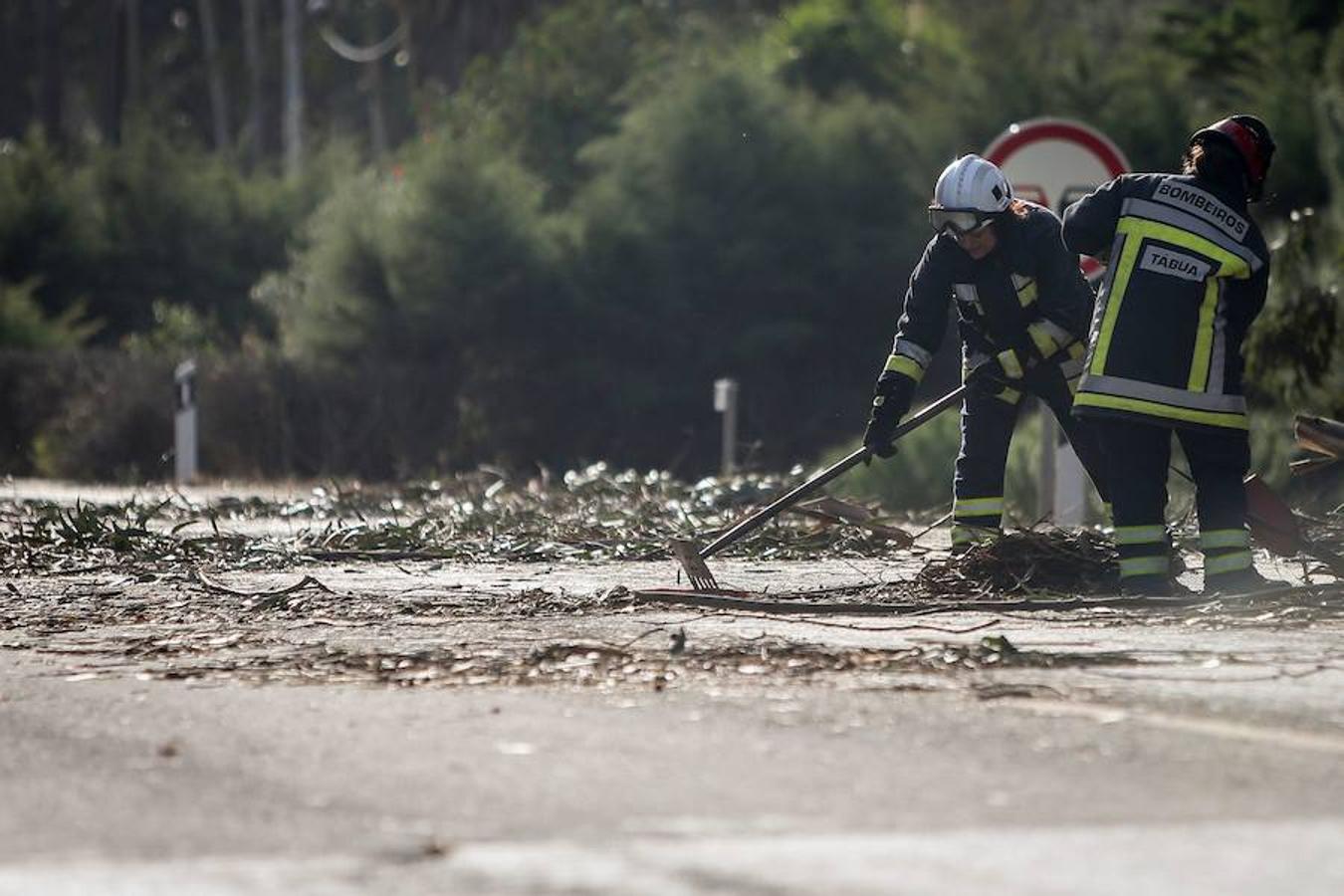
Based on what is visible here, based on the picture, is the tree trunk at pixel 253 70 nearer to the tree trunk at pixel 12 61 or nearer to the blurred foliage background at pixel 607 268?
the tree trunk at pixel 12 61

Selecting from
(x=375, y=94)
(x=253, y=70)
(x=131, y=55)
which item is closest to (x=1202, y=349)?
(x=375, y=94)

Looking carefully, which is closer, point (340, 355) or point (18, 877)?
point (18, 877)

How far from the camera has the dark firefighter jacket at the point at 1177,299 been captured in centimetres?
948

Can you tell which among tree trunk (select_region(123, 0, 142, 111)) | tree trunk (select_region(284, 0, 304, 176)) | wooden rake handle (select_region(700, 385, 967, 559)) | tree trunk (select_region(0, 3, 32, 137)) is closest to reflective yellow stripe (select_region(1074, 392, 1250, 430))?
wooden rake handle (select_region(700, 385, 967, 559))

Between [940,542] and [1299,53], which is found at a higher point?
[1299,53]

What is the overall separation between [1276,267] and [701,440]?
10.3 m

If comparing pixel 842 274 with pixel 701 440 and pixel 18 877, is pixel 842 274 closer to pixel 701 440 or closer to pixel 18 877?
pixel 701 440

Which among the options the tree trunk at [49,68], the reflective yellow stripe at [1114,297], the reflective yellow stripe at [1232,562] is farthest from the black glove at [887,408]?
the tree trunk at [49,68]

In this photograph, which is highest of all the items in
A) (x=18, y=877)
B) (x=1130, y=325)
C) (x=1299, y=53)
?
(x=1299, y=53)

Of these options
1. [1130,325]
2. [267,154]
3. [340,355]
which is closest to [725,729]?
[1130,325]

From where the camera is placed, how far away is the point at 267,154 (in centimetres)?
7281

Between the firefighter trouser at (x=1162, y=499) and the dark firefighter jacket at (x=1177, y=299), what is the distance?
0.10 m

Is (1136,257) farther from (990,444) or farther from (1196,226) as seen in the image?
(990,444)

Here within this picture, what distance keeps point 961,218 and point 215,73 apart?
5918cm
